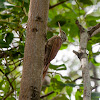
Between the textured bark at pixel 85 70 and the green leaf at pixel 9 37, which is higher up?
the green leaf at pixel 9 37

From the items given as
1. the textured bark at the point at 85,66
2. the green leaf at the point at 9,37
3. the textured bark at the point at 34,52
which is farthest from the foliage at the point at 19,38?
the textured bark at the point at 34,52

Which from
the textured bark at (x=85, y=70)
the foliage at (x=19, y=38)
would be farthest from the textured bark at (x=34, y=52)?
the foliage at (x=19, y=38)

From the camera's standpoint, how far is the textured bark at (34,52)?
2.22 ft

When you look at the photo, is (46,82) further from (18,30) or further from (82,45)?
(82,45)

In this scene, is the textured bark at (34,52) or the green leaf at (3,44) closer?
the textured bark at (34,52)

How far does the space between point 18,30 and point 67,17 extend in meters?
0.38

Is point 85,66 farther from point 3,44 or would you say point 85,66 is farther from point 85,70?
point 3,44

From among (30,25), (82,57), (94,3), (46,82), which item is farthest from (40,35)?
(46,82)

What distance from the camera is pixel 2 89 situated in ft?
4.36

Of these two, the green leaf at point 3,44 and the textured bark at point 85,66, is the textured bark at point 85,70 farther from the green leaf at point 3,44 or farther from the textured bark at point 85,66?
the green leaf at point 3,44

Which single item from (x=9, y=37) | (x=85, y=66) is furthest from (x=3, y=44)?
(x=85, y=66)

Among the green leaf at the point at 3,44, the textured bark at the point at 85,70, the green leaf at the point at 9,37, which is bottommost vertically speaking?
the textured bark at the point at 85,70

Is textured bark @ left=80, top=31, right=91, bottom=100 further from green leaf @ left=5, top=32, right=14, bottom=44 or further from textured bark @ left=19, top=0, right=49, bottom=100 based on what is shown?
green leaf @ left=5, top=32, right=14, bottom=44

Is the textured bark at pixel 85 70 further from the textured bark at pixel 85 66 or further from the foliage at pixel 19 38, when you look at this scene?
the foliage at pixel 19 38
